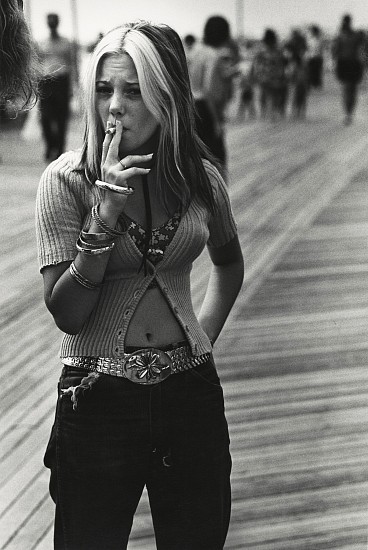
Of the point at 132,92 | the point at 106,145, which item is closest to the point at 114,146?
the point at 106,145

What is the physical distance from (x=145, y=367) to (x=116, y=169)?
364 mm

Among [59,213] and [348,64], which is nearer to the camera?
[59,213]

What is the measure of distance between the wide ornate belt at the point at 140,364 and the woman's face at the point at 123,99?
0.39 metres

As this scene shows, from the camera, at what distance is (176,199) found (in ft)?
6.69

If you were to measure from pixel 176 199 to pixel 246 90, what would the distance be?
1628 centimetres

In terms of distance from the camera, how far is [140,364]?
1.91 metres

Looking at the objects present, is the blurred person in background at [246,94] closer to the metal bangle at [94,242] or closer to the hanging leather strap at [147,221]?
the hanging leather strap at [147,221]

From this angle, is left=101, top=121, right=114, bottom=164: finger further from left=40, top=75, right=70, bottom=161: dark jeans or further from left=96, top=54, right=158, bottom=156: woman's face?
left=40, top=75, right=70, bottom=161: dark jeans

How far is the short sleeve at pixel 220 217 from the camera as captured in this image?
2.13m

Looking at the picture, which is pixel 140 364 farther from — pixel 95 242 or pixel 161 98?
pixel 161 98

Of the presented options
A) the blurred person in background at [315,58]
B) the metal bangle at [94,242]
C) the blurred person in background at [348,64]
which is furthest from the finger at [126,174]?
Answer: the blurred person in background at [315,58]

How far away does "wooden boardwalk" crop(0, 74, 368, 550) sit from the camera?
3291 millimetres

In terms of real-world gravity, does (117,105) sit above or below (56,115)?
above

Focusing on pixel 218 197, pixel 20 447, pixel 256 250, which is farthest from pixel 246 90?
pixel 218 197
